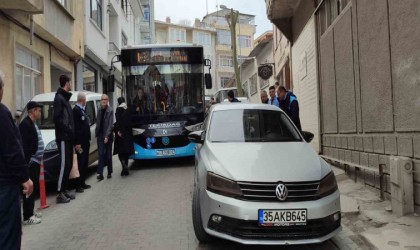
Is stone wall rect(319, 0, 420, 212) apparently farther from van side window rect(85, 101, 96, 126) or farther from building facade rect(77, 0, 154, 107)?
building facade rect(77, 0, 154, 107)

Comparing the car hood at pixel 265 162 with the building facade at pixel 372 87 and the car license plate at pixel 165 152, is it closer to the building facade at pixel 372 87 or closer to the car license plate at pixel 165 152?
the building facade at pixel 372 87

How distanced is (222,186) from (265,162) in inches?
24.0

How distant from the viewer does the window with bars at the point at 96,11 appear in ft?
67.9

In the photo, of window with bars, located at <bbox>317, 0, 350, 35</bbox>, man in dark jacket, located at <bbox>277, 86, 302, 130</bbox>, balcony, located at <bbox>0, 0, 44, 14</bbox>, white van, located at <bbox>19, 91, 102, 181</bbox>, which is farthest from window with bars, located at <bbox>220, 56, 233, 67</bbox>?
man in dark jacket, located at <bbox>277, 86, 302, 130</bbox>

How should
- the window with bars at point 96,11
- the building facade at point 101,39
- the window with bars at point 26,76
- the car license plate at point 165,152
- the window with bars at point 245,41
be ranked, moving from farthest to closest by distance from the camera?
the window with bars at point 245,41 → the window with bars at point 96,11 → the building facade at point 101,39 → the window with bars at point 26,76 → the car license plate at point 165,152

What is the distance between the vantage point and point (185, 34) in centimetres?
6278

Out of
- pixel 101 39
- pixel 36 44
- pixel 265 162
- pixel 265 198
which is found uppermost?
pixel 101 39

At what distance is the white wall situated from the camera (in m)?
11.9

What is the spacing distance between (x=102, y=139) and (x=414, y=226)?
22.6 ft

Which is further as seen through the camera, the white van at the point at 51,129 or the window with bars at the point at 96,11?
the window with bars at the point at 96,11

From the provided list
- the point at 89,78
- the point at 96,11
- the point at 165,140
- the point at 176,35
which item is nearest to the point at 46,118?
the point at 165,140

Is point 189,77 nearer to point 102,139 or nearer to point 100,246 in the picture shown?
point 102,139

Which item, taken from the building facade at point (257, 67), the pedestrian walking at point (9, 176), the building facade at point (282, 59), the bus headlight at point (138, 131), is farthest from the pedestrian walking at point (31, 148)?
the building facade at point (257, 67)

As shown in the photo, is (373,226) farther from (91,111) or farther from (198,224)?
(91,111)
